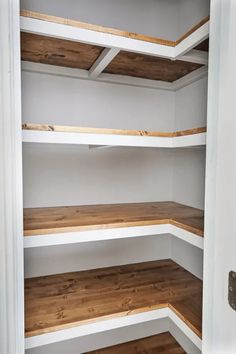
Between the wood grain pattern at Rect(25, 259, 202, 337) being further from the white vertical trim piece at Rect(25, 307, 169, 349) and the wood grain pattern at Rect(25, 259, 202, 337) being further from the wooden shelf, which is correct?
the wooden shelf

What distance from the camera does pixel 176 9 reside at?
1.45 meters

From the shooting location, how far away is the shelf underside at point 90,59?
0.96 metres

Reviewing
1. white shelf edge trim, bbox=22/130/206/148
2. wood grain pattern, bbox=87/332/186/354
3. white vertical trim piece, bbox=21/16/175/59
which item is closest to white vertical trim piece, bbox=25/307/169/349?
wood grain pattern, bbox=87/332/186/354

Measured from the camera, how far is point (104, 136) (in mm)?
911

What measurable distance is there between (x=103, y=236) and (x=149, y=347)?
0.92 meters

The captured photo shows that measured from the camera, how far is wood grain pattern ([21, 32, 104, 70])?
0.93 meters

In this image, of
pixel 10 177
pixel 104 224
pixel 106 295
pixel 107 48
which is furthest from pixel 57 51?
pixel 106 295

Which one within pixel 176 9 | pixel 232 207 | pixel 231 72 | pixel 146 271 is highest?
pixel 176 9

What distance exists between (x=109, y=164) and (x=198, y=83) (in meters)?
0.66

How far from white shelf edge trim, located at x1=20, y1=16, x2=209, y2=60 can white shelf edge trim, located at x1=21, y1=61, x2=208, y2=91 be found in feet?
1.19

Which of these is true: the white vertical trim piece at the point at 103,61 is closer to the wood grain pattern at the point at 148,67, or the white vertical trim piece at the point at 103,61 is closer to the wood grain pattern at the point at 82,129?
the wood grain pattern at the point at 148,67

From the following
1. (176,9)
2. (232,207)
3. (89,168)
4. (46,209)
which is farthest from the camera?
(176,9)

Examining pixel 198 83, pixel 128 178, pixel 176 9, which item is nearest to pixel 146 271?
pixel 128 178

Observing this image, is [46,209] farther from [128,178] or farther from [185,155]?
[185,155]
